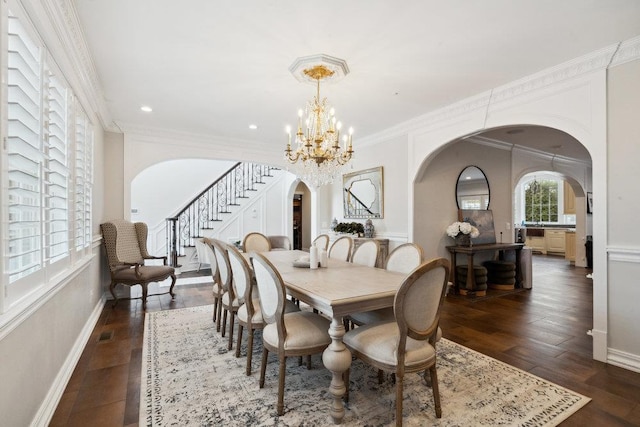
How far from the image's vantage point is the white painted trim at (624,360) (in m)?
2.53

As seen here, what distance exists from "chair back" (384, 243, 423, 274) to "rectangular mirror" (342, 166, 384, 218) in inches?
95.1

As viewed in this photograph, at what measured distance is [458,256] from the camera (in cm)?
532

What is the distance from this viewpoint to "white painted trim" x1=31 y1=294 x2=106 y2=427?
1.83 metres

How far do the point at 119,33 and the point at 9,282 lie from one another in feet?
6.58

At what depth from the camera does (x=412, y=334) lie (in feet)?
5.82

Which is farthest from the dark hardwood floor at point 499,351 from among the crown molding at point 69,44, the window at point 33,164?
the crown molding at point 69,44

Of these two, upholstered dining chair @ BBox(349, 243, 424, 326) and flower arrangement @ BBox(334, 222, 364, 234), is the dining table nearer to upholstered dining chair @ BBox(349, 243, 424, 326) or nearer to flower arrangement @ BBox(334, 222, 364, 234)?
upholstered dining chair @ BBox(349, 243, 424, 326)

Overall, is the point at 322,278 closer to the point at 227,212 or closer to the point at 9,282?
the point at 9,282

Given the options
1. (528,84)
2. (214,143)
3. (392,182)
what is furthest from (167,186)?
(528,84)

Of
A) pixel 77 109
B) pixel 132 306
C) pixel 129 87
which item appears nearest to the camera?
pixel 77 109

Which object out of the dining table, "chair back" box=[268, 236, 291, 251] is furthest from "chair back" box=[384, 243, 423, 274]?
"chair back" box=[268, 236, 291, 251]

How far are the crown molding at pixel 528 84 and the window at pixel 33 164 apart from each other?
13.2 ft

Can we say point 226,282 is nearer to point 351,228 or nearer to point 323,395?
point 323,395

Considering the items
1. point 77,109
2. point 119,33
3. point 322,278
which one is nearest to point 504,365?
point 322,278
